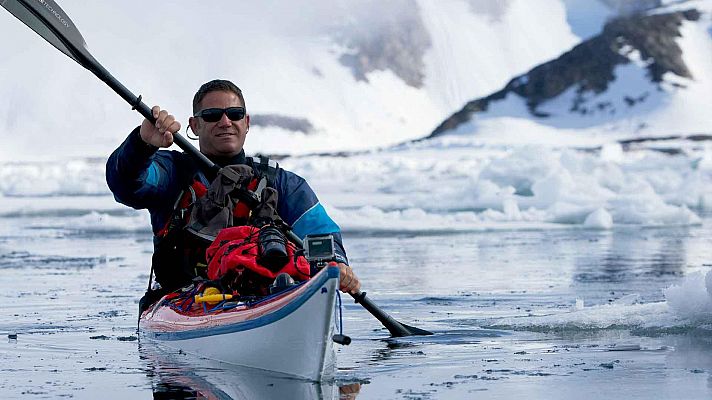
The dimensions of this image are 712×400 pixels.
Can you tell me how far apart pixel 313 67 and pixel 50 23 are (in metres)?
56.3

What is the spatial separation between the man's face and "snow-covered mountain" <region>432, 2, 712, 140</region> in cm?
3982

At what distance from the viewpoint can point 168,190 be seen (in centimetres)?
619

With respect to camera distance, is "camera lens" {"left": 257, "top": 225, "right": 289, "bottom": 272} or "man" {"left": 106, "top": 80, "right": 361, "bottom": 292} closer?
"camera lens" {"left": 257, "top": 225, "right": 289, "bottom": 272}

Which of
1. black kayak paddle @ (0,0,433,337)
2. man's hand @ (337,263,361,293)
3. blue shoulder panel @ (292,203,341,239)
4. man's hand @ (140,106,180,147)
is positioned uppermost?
black kayak paddle @ (0,0,433,337)

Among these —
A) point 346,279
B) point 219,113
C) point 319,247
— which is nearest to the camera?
point 319,247

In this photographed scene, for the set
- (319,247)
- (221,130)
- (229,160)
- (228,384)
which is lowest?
(228,384)

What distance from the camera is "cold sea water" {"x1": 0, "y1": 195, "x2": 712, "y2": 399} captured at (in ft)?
16.6

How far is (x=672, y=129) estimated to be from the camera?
152 feet

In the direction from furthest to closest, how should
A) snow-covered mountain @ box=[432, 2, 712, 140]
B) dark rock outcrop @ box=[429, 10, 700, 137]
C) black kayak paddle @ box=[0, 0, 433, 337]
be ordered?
dark rock outcrop @ box=[429, 10, 700, 137] < snow-covered mountain @ box=[432, 2, 712, 140] < black kayak paddle @ box=[0, 0, 433, 337]

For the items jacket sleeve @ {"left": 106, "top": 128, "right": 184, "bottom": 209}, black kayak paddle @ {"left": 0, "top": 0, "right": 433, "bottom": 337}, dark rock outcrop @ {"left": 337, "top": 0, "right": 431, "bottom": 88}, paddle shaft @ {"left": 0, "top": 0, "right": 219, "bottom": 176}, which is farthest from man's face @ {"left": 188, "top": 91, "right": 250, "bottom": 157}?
dark rock outcrop @ {"left": 337, "top": 0, "right": 431, "bottom": 88}

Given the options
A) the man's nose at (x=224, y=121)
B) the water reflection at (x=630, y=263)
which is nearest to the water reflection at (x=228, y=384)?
the man's nose at (x=224, y=121)

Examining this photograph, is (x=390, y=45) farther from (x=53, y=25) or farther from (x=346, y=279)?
(x=346, y=279)

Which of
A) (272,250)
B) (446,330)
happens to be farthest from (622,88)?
(272,250)

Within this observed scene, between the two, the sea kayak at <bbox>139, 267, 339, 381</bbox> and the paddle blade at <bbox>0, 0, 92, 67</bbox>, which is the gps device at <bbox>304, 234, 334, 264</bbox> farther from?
the paddle blade at <bbox>0, 0, 92, 67</bbox>
